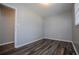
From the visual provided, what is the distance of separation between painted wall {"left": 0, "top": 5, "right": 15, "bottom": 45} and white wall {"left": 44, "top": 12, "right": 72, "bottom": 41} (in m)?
1.68

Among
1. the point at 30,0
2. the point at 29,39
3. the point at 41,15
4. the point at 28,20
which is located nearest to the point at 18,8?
the point at 28,20

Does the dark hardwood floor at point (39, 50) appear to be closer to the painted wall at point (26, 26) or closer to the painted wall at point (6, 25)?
the painted wall at point (26, 26)

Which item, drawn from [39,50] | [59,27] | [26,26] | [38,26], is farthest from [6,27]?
[59,27]

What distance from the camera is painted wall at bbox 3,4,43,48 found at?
8.36 ft

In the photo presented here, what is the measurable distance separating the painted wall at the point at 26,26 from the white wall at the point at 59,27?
40 cm

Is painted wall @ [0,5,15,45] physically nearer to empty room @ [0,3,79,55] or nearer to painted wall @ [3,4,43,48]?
empty room @ [0,3,79,55]

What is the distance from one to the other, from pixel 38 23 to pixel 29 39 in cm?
89

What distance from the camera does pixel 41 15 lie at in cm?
318

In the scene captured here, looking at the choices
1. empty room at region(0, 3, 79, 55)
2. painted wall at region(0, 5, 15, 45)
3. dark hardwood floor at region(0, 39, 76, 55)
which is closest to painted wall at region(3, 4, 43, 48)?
empty room at region(0, 3, 79, 55)

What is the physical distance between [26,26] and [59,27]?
66.3 inches

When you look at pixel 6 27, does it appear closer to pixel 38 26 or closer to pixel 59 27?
pixel 38 26

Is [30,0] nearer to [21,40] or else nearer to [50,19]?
[21,40]

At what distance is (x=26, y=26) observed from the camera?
289cm

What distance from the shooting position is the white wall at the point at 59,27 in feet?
10.6
